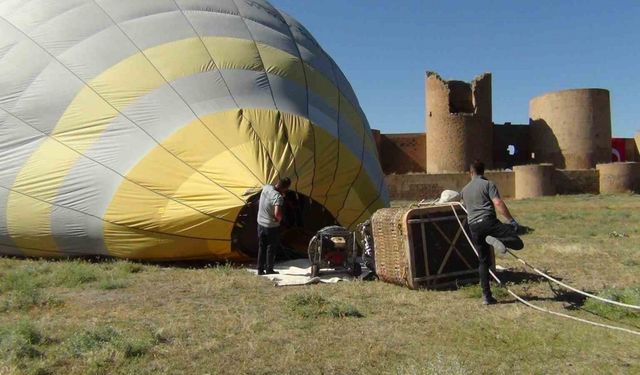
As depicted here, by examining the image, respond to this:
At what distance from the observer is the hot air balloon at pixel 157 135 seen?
715 centimetres

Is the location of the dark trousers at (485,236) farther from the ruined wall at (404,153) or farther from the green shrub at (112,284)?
the ruined wall at (404,153)

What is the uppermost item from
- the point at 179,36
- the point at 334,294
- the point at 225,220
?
the point at 179,36

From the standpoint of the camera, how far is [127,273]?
6.83 metres

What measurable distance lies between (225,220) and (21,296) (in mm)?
2321

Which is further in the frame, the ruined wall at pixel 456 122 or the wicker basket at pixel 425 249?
the ruined wall at pixel 456 122

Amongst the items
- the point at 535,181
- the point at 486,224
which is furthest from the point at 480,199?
the point at 535,181

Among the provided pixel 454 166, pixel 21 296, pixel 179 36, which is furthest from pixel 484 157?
pixel 21 296

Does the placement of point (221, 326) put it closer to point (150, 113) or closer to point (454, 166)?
point (150, 113)

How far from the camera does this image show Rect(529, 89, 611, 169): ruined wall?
3334 centimetres

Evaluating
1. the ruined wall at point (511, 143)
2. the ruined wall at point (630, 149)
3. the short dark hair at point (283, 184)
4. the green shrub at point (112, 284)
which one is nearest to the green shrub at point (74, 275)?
the green shrub at point (112, 284)

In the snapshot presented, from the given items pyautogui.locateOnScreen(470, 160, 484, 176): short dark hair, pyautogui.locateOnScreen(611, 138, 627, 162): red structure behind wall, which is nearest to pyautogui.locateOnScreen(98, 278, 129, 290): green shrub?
pyautogui.locateOnScreen(470, 160, 484, 176): short dark hair

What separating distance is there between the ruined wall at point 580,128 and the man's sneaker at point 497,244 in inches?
1213

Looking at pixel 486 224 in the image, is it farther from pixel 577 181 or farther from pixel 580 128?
pixel 580 128

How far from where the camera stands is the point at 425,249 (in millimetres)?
6109
